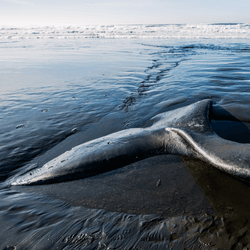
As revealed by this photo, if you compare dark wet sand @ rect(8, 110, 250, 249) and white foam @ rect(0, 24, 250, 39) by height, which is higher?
white foam @ rect(0, 24, 250, 39)

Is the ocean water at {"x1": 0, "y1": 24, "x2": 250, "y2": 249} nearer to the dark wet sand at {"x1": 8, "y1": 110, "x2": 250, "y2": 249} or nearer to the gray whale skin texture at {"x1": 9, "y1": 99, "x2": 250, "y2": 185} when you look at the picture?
the dark wet sand at {"x1": 8, "y1": 110, "x2": 250, "y2": 249}

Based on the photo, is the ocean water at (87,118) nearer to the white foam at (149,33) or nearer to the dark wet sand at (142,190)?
the dark wet sand at (142,190)

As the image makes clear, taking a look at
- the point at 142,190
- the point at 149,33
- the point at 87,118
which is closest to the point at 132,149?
the point at 142,190

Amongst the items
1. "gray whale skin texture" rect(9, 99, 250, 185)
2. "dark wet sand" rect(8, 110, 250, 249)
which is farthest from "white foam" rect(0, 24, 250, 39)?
"dark wet sand" rect(8, 110, 250, 249)

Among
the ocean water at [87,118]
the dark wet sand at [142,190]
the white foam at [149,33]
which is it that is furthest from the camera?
the white foam at [149,33]

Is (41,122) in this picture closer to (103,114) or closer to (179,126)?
(103,114)

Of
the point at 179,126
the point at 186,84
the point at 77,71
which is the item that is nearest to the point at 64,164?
the point at 179,126

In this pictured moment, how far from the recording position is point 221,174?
2.35 m

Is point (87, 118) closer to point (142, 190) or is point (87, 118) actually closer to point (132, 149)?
point (132, 149)

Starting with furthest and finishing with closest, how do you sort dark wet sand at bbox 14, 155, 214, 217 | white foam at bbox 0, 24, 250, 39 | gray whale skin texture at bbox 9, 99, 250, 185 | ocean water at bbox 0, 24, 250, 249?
1. white foam at bbox 0, 24, 250, 39
2. gray whale skin texture at bbox 9, 99, 250, 185
3. dark wet sand at bbox 14, 155, 214, 217
4. ocean water at bbox 0, 24, 250, 249

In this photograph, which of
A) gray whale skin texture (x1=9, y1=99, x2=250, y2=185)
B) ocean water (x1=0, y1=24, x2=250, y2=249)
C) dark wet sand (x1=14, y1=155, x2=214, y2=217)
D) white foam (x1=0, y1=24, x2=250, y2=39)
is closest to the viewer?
ocean water (x1=0, y1=24, x2=250, y2=249)

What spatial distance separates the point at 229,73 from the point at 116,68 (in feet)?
15.6

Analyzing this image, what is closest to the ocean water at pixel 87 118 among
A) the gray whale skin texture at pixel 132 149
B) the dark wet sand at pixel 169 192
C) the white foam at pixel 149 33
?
the dark wet sand at pixel 169 192

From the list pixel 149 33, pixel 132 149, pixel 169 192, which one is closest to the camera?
pixel 169 192
